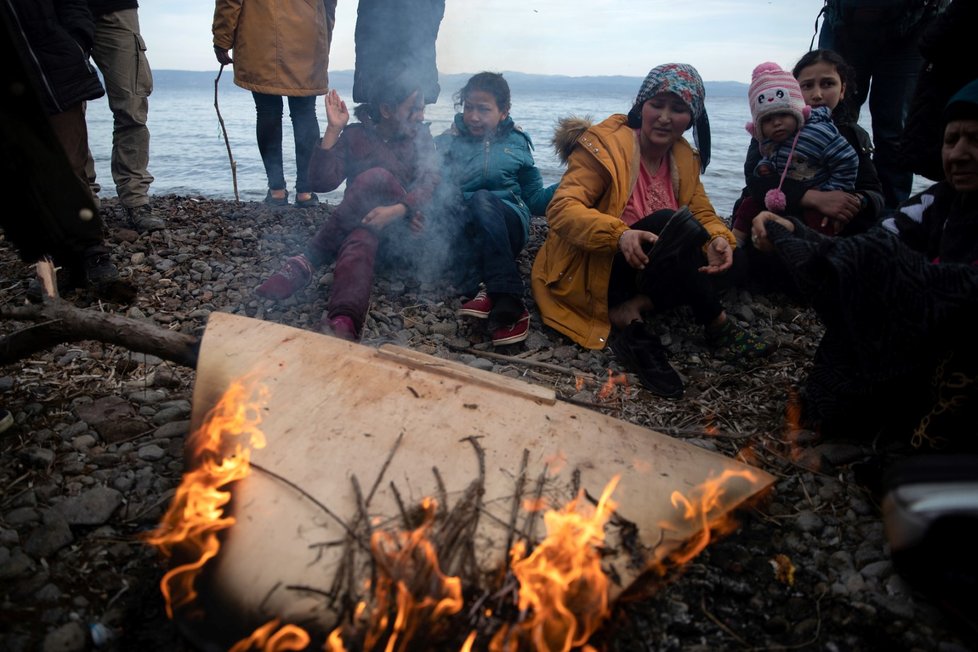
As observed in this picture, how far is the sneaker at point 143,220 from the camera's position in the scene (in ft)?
16.1

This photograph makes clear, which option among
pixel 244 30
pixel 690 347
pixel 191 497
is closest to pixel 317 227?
pixel 244 30

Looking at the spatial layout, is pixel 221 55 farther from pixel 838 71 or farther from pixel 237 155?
pixel 237 155

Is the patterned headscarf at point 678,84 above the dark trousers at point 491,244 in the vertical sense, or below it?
above

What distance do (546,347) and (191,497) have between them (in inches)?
95.8

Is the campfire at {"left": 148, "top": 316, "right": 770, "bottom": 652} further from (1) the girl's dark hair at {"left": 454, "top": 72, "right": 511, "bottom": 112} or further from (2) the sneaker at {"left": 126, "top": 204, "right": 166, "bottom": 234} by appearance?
(2) the sneaker at {"left": 126, "top": 204, "right": 166, "bottom": 234}

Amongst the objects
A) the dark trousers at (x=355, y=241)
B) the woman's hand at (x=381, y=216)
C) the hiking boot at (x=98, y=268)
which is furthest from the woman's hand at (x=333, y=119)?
the hiking boot at (x=98, y=268)

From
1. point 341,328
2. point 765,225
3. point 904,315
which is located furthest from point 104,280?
point 904,315

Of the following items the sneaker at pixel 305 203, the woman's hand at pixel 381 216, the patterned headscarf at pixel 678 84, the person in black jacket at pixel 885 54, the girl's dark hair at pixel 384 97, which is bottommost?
the sneaker at pixel 305 203

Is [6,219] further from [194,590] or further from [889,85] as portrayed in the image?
[889,85]

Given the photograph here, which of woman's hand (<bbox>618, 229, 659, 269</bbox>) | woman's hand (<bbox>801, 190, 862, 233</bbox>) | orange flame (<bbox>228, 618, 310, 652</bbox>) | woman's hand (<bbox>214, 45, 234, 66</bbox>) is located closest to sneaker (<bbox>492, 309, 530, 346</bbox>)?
woman's hand (<bbox>618, 229, 659, 269</bbox>)

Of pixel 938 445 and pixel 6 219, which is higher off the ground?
pixel 6 219

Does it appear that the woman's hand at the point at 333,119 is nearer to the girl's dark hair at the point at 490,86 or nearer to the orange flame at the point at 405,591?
the girl's dark hair at the point at 490,86

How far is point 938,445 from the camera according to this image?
2.28 meters

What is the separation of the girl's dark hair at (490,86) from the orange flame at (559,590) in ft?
11.4
